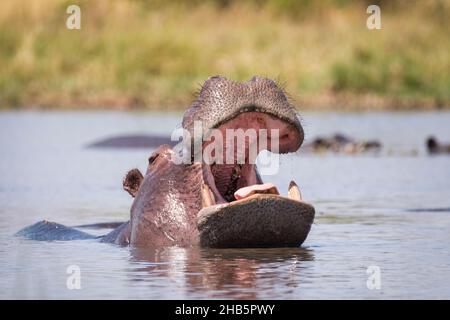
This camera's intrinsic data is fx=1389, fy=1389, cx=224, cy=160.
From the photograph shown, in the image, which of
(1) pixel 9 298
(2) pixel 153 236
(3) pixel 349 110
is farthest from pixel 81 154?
(1) pixel 9 298

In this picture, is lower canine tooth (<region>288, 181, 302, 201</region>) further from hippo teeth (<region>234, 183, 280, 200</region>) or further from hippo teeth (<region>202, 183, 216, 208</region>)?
hippo teeth (<region>202, 183, 216, 208</region>)

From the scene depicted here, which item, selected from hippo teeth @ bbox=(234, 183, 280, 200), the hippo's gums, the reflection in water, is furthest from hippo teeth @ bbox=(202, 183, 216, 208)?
the reflection in water

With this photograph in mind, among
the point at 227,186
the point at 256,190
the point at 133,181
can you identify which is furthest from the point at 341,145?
the point at 256,190

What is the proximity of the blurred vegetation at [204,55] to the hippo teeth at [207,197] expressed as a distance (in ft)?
53.8

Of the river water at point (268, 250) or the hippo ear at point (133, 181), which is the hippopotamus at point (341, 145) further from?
the hippo ear at point (133, 181)

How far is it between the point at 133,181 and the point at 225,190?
78 cm

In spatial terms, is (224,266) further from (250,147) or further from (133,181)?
(133,181)

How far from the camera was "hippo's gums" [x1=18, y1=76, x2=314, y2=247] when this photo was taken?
297 inches

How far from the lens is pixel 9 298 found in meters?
7.02

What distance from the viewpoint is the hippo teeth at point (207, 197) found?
7.68 meters

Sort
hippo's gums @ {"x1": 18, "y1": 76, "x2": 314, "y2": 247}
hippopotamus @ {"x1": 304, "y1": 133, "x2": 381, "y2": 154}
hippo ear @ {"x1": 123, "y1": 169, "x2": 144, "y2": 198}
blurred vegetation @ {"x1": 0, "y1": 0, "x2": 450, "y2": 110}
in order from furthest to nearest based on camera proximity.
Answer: blurred vegetation @ {"x1": 0, "y1": 0, "x2": 450, "y2": 110} < hippopotamus @ {"x1": 304, "y1": 133, "x2": 381, "y2": 154} < hippo ear @ {"x1": 123, "y1": 169, "x2": 144, "y2": 198} < hippo's gums @ {"x1": 18, "y1": 76, "x2": 314, "y2": 247}

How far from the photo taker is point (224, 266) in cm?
787

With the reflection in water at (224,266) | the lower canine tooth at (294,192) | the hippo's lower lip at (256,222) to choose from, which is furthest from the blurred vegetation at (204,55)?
the lower canine tooth at (294,192)

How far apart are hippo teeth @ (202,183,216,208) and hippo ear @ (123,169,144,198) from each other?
97 cm
